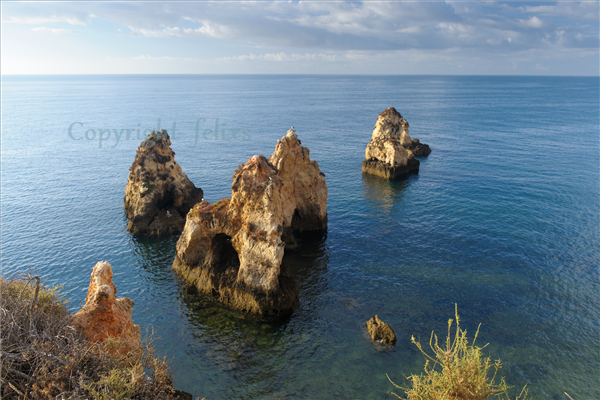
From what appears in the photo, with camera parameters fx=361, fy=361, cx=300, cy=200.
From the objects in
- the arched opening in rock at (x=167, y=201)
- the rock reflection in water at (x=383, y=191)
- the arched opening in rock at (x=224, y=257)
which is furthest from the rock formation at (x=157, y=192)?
the rock reflection in water at (x=383, y=191)

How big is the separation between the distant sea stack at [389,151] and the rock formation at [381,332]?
43868mm

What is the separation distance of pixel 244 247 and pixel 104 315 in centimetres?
1365

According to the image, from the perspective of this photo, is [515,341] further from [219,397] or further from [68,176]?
[68,176]

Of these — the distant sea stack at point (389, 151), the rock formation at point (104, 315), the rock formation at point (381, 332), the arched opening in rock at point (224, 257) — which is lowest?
the rock formation at point (381, 332)

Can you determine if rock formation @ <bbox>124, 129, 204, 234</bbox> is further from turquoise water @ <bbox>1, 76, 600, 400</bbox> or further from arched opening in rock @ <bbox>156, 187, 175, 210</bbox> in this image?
turquoise water @ <bbox>1, 76, 600, 400</bbox>

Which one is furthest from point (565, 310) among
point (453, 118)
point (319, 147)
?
point (453, 118)

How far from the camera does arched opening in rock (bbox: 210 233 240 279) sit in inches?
1314

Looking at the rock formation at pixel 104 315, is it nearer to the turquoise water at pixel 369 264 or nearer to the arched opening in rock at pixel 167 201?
the turquoise water at pixel 369 264

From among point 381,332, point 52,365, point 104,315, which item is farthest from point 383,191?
point 52,365

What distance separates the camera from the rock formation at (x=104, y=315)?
18.2 meters

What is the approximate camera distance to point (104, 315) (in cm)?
1941

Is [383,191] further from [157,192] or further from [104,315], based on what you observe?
[104,315]

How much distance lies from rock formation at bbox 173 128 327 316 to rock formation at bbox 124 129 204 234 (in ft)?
35.3

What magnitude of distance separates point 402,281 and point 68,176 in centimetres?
6590
